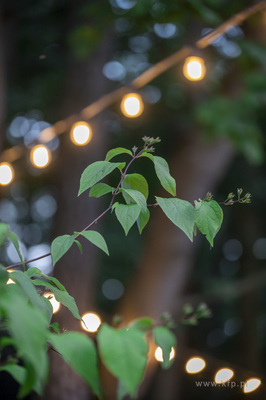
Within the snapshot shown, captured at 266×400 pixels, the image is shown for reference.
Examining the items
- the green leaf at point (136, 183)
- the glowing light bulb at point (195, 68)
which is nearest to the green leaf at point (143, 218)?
the green leaf at point (136, 183)

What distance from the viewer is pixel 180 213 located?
682mm

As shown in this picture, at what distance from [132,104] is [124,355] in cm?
256

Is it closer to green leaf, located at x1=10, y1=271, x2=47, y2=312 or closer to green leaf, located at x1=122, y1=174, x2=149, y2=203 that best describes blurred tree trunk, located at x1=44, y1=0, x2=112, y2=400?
green leaf, located at x1=122, y1=174, x2=149, y2=203

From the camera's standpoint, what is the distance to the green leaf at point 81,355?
454 mm

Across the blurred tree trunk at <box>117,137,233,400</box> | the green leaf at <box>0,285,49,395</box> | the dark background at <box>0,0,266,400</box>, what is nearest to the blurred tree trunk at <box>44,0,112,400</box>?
the dark background at <box>0,0,266,400</box>

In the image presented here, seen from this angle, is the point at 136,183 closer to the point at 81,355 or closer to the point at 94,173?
the point at 94,173

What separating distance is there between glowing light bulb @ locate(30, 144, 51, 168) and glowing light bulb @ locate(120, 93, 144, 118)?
0.52 meters

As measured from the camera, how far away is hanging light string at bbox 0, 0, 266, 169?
2639mm

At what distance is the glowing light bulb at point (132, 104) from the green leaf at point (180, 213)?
2.27 meters

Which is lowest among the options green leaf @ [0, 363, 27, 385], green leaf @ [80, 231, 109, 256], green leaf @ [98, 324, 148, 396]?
green leaf @ [98, 324, 148, 396]

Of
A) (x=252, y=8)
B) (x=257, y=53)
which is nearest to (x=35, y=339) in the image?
(x=252, y=8)

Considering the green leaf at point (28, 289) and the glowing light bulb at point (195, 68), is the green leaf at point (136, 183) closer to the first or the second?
the green leaf at point (28, 289)

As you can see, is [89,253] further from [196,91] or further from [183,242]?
[196,91]

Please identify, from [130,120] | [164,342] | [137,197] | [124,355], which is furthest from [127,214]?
[130,120]
